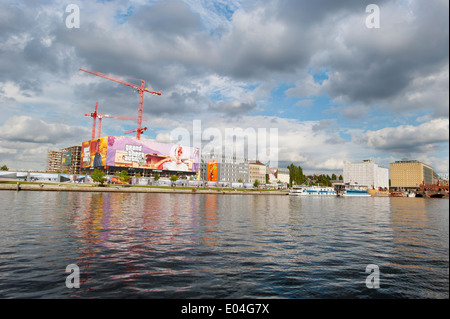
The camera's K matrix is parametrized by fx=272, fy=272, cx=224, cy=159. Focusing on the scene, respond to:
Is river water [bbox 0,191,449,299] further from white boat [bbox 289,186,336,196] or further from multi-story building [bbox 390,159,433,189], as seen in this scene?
white boat [bbox 289,186,336,196]

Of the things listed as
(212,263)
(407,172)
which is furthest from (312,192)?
(212,263)

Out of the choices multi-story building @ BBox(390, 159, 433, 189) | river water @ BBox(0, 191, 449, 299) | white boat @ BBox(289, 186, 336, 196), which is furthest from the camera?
white boat @ BBox(289, 186, 336, 196)

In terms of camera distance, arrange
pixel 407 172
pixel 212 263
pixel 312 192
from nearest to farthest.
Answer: pixel 212 263, pixel 407 172, pixel 312 192

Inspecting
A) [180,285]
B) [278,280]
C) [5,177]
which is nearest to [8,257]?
[180,285]

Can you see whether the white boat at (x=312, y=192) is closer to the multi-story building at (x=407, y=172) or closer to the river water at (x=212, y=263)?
the multi-story building at (x=407, y=172)

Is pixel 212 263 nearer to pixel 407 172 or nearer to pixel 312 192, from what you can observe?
pixel 407 172

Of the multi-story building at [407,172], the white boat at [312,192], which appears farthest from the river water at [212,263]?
the white boat at [312,192]

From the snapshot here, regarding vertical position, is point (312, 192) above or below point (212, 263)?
below

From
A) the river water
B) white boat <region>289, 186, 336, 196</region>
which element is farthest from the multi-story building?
white boat <region>289, 186, 336, 196</region>

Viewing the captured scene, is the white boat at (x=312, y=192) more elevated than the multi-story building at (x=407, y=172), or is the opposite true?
the multi-story building at (x=407, y=172)

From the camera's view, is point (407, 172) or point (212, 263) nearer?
point (212, 263)

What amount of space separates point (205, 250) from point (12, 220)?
74.6 ft
